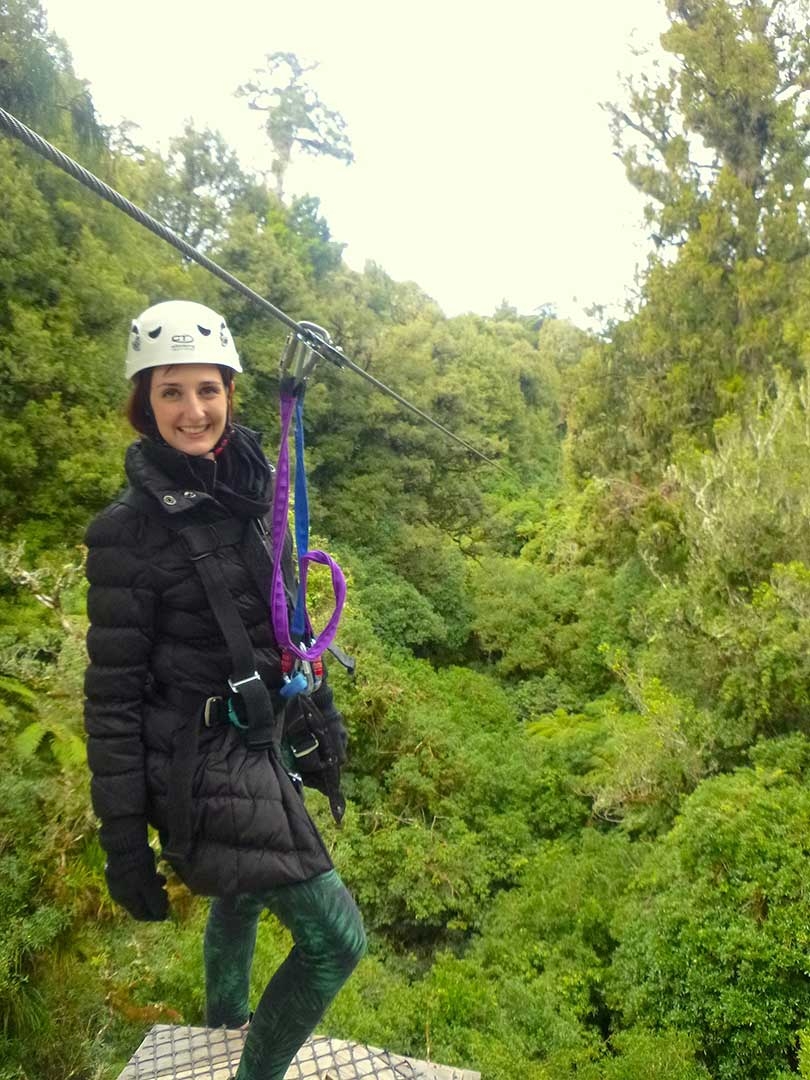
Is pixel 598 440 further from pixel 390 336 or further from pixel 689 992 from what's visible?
pixel 689 992

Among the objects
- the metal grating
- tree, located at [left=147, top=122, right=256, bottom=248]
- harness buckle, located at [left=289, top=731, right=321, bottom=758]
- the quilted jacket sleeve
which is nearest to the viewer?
the quilted jacket sleeve

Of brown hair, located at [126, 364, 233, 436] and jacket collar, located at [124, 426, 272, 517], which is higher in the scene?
brown hair, located at [126, 364, 233, 436]

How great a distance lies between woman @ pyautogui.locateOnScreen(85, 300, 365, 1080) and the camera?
162 cm

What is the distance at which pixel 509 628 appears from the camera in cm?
1409

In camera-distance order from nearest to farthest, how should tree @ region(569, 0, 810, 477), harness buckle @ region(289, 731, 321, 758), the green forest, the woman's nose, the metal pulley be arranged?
the woman's nose
the metal pulley
harness buckle @ region(289, 731, 321, 758)
the green forest
tree @ region(569, 0, 810, 477)

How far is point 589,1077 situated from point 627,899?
2013mm

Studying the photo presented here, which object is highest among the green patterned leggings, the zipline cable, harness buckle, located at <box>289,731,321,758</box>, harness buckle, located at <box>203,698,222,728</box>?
the zipline cable

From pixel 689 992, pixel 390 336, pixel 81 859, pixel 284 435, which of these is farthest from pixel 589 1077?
pixel 390 336

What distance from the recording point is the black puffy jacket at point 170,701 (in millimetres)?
1617

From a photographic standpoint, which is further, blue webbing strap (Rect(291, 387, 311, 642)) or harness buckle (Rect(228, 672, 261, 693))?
blue webbing strap (Rect(291, 387, 311, 642))

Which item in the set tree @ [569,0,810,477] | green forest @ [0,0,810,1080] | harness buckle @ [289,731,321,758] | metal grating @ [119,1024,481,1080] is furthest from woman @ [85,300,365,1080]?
tree @ [569,0,810,477]

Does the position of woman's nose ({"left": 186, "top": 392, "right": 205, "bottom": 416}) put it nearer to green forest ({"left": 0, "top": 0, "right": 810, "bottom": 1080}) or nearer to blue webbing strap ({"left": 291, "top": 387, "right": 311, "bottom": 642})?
blue webbing strap ({"left": 291, "top": 387, "right": 311, "bottom": 642})

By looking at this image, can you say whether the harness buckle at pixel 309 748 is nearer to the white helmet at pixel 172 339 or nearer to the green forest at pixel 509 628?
the white helmet at pixel 172 339

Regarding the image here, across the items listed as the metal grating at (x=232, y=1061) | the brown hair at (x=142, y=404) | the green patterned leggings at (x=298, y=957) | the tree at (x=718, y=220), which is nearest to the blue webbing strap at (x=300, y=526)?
the brown hair at (x=142, y=404)
